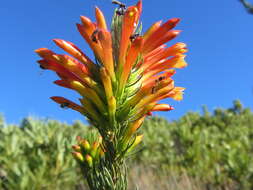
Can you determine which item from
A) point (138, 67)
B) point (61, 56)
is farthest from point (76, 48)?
point (138, 67)

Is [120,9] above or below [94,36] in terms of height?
above

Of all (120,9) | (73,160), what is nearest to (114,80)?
(120,9)

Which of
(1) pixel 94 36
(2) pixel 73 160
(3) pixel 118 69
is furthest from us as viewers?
(2) pixel 73 160

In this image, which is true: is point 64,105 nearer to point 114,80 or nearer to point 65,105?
point 65,105

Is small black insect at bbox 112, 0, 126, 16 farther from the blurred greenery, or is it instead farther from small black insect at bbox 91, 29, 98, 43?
the blurred greenery

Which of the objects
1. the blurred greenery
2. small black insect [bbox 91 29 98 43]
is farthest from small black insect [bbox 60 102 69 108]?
the blurred greenery

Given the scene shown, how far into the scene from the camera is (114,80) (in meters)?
1.30

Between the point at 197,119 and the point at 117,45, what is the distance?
11.5 meters

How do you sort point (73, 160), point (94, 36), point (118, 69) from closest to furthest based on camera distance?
point (94, 36), point (118, 69), point (73, 160)

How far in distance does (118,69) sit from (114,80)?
67 millimetres

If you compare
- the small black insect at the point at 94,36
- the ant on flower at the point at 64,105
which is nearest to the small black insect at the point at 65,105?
the ant on flower at the point at 64,105

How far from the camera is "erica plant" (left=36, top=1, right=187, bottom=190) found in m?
1.25

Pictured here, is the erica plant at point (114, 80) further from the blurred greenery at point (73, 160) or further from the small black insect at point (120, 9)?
the blurred greenery at point (73, 160)

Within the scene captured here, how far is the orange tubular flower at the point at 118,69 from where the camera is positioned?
1.25 meters
